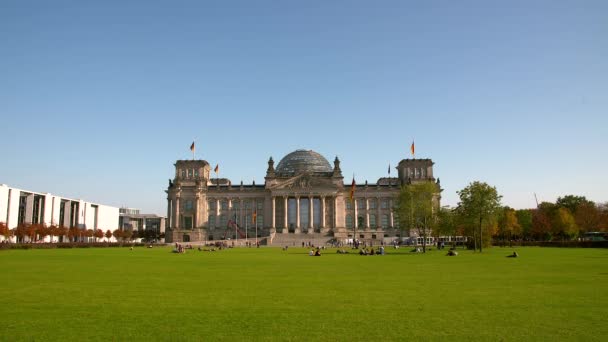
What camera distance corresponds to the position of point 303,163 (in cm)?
14700

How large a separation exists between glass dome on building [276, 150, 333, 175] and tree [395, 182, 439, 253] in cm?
6501

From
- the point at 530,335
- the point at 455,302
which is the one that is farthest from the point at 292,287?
the point at 530,335

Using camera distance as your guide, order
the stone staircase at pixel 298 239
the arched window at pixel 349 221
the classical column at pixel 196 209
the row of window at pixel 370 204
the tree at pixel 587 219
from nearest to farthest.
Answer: the tree at pixel 587 219 < the stone staircase at pixel 298 239 < the row of window at pixel 370 204 < the arched window at pixel 349 221 < the classical column at pixel 196 209

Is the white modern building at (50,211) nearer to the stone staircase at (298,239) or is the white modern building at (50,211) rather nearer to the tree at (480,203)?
the stone staircase at (298,239)

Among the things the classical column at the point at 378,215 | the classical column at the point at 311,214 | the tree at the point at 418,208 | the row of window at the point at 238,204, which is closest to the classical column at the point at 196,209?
the row of window at the point at 238,204

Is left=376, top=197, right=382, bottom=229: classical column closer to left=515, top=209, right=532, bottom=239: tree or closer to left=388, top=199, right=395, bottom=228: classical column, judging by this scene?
left=388, top=199, right=395, bottom=228: classical column

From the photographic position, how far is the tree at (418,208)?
73562mm

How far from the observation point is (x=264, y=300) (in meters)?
18.3

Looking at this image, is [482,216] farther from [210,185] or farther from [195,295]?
[210,185]

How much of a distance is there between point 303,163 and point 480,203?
280 ft

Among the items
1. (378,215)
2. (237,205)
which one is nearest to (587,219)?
(378,215)

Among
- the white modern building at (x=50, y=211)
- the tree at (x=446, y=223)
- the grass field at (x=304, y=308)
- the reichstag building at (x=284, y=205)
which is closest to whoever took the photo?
the grass field at (x=304, y=308)

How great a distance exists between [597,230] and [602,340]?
124355mm

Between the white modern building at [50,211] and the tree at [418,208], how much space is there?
76.6m
